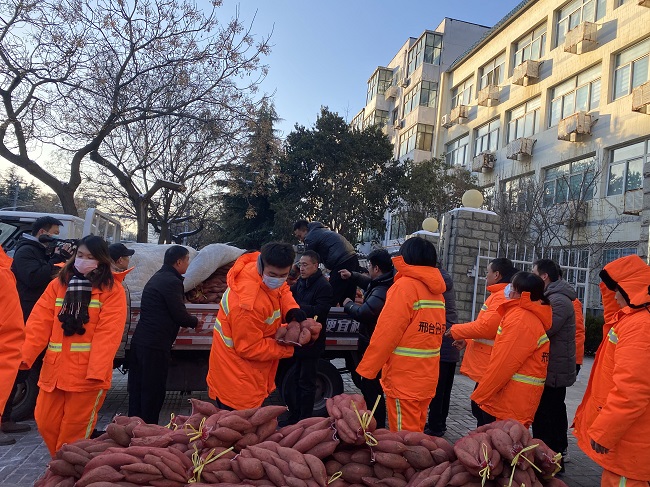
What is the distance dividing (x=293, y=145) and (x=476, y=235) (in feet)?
53.1

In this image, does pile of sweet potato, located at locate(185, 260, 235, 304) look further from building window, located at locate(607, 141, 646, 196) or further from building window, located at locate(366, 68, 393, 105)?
building window, located at locate(366, 68, 393, 105)

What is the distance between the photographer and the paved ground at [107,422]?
416 centimetres

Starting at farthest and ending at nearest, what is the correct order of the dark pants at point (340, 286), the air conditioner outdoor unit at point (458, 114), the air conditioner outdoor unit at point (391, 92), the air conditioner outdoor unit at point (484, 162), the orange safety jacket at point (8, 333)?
1. the air conditioner outdoor unit at point (391, 92)
2. the air conditioner outdoor unit at point (458, 114)
3. the air conditioner outdoor unit at point (484, 162)
4. the dark pants at point (340, 286)
5. the orange safety jacket at point (8, 333)

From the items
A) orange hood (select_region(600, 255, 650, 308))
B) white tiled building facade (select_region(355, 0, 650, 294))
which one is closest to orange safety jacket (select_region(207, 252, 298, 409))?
orange hood (select_region(600, 255, 650, 308))

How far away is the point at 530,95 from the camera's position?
965 inches

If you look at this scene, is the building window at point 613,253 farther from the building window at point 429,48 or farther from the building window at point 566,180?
the building window at point 429,48

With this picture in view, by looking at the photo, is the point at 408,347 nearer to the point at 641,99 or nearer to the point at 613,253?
the point at 613,253

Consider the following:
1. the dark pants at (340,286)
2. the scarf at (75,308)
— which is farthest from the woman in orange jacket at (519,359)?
the scarf at (75,308)

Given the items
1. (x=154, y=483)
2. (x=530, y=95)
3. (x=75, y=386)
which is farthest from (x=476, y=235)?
(x=530, y=95)

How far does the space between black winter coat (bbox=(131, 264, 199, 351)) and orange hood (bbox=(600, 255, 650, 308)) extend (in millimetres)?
3337

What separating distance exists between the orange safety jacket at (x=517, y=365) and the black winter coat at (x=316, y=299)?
1526 mm

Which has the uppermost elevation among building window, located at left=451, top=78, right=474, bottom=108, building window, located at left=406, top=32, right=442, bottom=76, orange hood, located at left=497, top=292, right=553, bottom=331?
building window, located at left=406, top=32, right=442, bottom=76

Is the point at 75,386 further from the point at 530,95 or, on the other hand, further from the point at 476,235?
the point at 530,95

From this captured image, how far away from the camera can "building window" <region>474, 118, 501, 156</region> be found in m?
27.7
